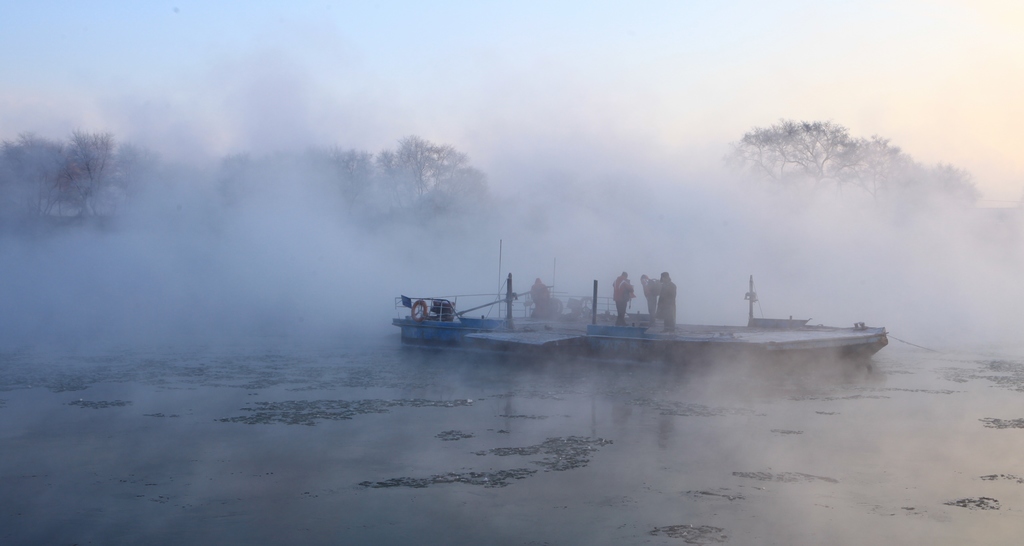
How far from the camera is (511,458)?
426 inches

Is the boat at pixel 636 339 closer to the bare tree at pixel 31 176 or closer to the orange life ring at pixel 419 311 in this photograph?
the orange life ring at pixel 419 311

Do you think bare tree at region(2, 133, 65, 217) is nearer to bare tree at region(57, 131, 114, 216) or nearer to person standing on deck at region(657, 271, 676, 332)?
bare tree at region(57, 131, 114, 216)

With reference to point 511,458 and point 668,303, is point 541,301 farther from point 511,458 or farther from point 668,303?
point 511,458

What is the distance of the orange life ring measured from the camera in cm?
2516

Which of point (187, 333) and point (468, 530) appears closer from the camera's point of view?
point (468, 530)

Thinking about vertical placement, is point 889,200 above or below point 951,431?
above

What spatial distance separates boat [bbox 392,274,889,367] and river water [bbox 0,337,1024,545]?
0.65m

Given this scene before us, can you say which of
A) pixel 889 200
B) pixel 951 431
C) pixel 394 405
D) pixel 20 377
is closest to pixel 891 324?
pixel 889 200

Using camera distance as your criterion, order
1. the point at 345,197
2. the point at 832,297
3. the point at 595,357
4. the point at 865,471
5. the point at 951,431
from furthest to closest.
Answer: the point at 345,197 → the point at 832,297 → the point at 595,357 → the point at 951,431 → the point at 865,471

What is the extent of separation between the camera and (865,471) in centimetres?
1027

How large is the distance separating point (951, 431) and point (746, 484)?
5.10 m

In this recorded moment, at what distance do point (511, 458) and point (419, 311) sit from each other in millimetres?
14860

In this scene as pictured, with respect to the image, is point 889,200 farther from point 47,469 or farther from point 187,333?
point 47,469

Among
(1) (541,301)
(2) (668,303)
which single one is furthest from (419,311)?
(2) (668,303)
